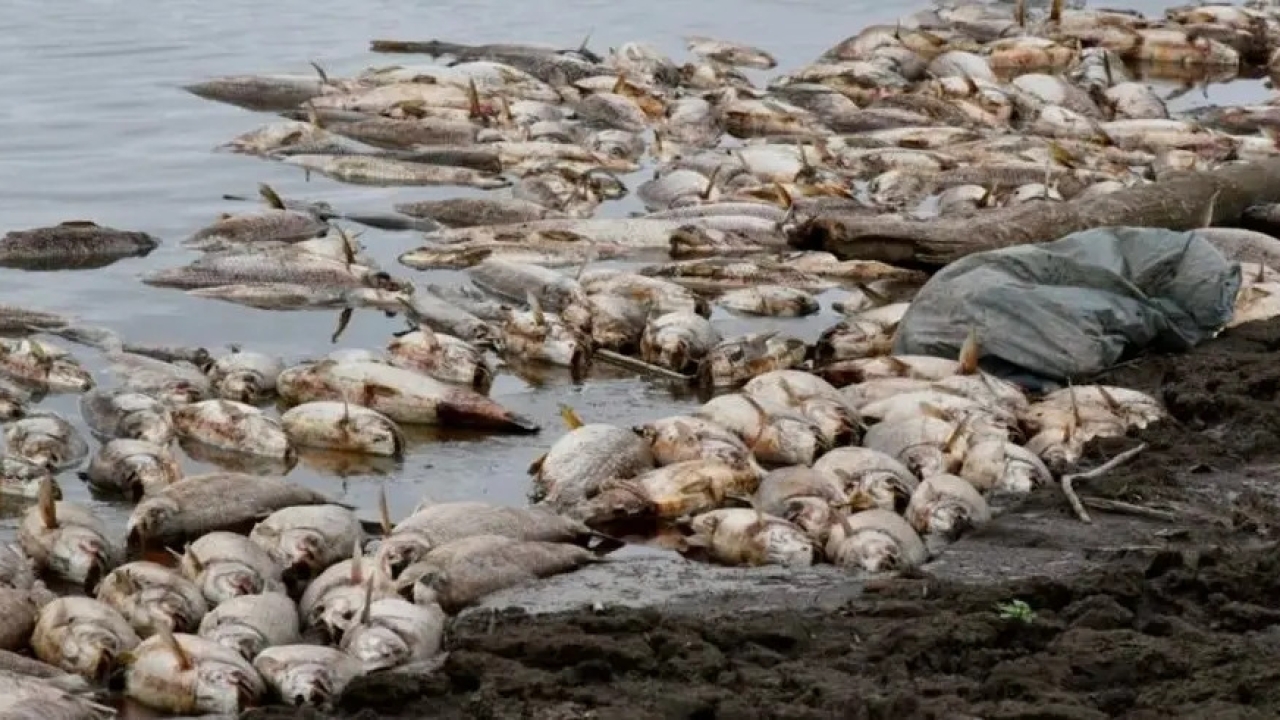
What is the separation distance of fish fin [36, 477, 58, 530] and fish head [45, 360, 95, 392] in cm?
229

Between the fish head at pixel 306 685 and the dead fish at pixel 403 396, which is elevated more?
the fish head at pixel 306 685

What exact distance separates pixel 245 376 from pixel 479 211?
389 cm

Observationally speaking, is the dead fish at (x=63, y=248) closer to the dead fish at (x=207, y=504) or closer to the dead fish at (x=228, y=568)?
the dead fish at (x=207, y=504)

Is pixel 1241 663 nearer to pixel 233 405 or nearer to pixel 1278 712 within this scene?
pixel 1278 712

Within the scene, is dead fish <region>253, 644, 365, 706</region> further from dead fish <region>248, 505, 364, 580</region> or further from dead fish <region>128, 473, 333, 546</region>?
dead fish <region>128, 473, 333, 546</region>

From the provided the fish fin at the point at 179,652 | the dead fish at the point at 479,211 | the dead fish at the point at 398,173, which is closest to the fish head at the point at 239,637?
the fish fin at the point at 179,652

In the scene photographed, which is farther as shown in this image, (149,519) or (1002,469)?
(1002,469)

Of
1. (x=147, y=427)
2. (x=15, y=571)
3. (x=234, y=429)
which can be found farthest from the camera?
(x=234, y=429)

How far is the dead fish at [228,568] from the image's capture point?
722 cm

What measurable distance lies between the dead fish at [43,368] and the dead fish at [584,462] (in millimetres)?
2299

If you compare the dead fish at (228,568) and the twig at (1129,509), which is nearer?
the dead fish at (228,568)

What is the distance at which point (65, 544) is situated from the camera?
7.51m

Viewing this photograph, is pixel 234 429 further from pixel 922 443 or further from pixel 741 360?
pixel 922 443

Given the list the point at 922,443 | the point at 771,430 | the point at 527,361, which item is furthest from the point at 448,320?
the point at 922,443
